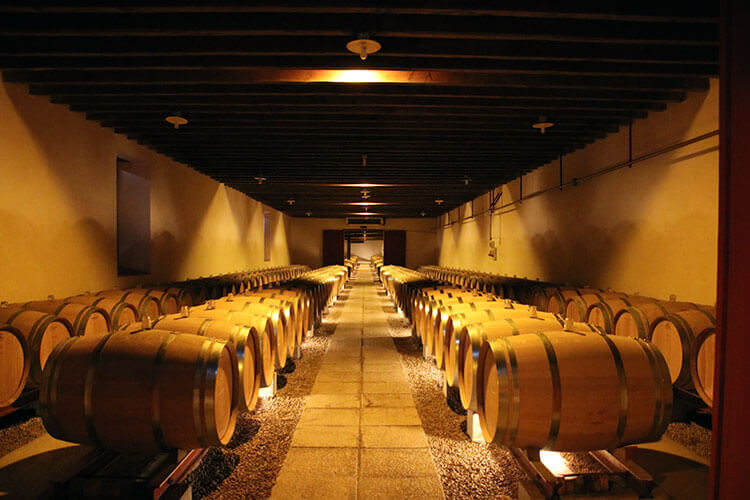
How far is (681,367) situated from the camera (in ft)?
9.74

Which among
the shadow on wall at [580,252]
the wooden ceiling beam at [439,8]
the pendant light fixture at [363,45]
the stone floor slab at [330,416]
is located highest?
the wooden ceiling beam at [439,8]

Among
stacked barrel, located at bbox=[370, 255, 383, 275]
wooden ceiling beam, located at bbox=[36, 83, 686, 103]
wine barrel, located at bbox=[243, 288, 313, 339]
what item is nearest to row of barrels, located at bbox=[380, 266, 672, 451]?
wooden ceiling beam, located at bbox=[36, 83, 686, 103]

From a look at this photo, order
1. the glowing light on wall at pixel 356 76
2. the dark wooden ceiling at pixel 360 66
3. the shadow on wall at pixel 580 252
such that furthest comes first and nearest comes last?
the shadow on wall at pixel 580 252 → the glowing light on wall at pixel 356 76 → the dark wooden ceiling at pixel 360 66

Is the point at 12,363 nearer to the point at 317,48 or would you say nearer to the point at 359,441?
the point at 359,441

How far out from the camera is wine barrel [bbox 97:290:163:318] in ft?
14.8

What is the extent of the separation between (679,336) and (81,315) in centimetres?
463

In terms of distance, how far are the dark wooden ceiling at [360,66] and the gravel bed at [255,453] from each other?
9.93ft

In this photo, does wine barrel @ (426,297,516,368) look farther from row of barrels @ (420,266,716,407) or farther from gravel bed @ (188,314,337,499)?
gravel bed @ (188,314,337,499)

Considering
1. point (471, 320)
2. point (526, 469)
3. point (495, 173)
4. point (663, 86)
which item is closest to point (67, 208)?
point (471, 320)

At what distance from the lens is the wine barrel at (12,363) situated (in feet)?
8.82

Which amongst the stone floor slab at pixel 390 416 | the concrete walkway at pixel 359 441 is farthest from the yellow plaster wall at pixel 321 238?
the stone floor slab at pixel 390 416

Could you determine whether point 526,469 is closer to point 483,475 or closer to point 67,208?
point 483,475

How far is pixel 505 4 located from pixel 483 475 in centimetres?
316

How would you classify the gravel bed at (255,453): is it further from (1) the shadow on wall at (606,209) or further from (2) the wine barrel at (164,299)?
(1) the shadow on wall at (606,209)
